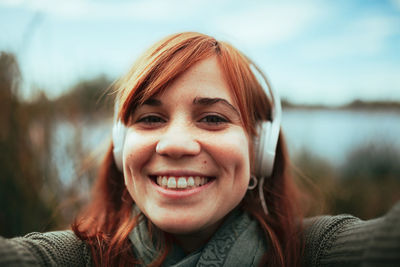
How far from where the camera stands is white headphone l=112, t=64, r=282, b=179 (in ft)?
5.29

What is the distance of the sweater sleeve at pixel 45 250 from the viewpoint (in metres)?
1.14

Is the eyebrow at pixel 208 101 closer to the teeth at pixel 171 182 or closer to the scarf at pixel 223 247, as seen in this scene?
the teeth at pixel 171 182

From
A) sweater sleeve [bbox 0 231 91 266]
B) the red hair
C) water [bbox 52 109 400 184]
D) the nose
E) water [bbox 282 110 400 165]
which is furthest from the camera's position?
water [bbox 282 110 400 165]

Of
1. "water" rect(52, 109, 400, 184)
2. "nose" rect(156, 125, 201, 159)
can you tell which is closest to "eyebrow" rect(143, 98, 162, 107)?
"nose" rect(156, 125, 201, 159)

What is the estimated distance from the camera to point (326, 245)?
149cm

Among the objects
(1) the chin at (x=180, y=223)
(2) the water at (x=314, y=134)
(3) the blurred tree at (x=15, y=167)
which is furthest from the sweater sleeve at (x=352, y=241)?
(3) the blurred tree at (x=15, y=167)

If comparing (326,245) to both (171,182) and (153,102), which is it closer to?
(171,182)

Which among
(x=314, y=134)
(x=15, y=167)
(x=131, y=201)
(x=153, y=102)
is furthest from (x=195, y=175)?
(x=314, y=134)

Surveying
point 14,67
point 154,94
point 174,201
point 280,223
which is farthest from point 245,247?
point 14,67

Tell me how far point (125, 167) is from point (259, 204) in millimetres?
796

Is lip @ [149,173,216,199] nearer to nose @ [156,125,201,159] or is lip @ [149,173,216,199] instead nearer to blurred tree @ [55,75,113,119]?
nose @ [156,125,201,159]

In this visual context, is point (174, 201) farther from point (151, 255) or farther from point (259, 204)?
point (259, 204)

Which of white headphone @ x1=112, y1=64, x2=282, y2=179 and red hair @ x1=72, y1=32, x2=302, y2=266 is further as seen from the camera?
white headphone @ x1=112, y1=64, x2=282, y2=179

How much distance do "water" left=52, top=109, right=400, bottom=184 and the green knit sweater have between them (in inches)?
60.6
